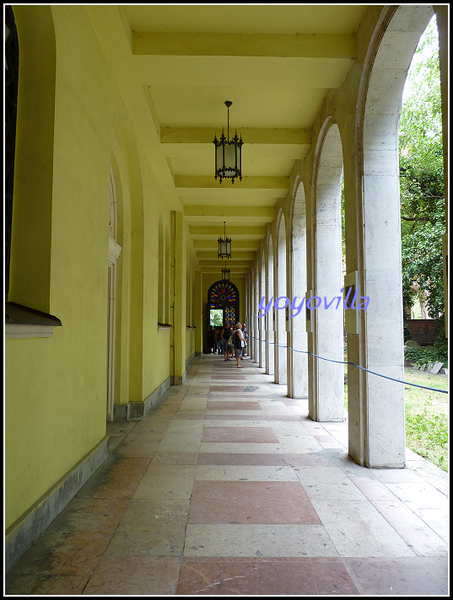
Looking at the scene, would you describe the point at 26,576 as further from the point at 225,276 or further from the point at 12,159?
the point at 225,276

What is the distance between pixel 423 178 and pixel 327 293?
9465mm

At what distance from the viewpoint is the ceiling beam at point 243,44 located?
4277mm

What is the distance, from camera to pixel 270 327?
12164 mm

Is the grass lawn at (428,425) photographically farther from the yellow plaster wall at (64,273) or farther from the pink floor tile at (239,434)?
the yellow plaster wall at (64,273)

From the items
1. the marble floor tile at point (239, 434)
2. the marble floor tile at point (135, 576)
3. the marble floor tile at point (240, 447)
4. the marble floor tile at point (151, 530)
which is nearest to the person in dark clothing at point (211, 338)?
the marble floor tile at point (239, 434)

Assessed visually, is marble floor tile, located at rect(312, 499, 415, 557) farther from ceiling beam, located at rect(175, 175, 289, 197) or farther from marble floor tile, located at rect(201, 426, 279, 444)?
ceiling beam, located at rect(175, 175, 289, 197)

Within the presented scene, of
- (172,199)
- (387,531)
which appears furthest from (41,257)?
(172,199)

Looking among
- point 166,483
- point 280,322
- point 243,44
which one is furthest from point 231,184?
point 166,483

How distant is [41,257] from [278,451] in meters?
3.15

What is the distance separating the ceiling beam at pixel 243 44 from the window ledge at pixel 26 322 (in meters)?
2.79

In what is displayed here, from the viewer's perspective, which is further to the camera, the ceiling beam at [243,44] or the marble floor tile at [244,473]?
the ceiling beam at [243,44]

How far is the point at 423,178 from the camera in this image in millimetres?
13727

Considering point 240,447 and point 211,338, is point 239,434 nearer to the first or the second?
point 240,447

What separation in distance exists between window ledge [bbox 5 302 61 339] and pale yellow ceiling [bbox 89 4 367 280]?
8.37 ft
